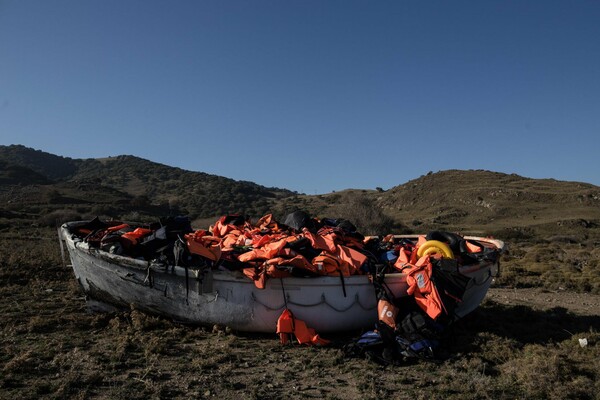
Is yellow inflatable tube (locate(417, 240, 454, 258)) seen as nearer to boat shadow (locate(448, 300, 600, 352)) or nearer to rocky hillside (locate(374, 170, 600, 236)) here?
boat shadow (locate(448, 300, 600, 352))

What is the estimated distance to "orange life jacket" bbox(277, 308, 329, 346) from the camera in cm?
556

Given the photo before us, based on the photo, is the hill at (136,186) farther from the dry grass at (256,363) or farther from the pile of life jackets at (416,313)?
the pile of life jackets at (416,313)

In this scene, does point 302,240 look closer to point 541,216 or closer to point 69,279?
point 69,279

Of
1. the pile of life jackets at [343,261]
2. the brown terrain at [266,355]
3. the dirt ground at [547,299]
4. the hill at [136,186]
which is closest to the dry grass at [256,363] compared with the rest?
the brown terrain at [266,355]

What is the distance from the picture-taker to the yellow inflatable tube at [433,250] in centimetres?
620

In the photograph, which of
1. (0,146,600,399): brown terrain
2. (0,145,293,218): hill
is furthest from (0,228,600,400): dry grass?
(0,145,293,218): hill

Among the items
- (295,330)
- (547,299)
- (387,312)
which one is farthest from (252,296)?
(547,299)

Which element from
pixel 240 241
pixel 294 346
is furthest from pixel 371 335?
pixel 240 241

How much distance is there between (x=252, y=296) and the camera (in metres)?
5.79

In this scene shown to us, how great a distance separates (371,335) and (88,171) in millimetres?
85267

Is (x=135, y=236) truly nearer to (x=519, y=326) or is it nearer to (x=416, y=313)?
(x=416, y=313)

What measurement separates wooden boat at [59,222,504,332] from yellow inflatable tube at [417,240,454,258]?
12.1 inches

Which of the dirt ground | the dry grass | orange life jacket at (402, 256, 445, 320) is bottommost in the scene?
the dry grass

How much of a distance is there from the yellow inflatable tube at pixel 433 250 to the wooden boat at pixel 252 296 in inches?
12.1
